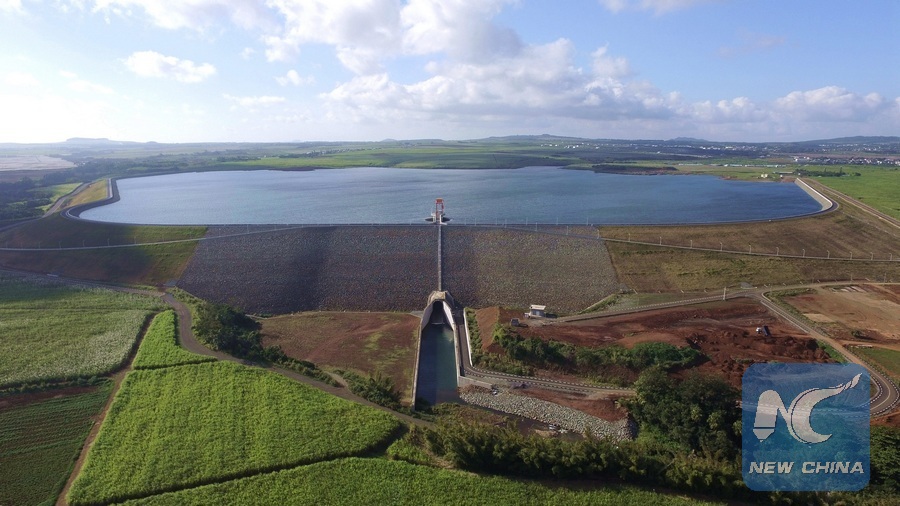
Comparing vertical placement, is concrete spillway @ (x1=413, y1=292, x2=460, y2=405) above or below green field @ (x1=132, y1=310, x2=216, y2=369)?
below

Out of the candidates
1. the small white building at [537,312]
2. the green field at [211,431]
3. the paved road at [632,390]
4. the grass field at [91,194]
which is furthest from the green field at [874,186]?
the grass field at [91,194]

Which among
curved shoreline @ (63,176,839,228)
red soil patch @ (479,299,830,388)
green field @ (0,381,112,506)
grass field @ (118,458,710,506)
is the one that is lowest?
grass field @ (118,458,710,506)

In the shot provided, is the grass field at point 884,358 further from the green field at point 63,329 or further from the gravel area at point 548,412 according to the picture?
the green field at point 63,329

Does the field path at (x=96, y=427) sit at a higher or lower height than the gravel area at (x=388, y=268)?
lower

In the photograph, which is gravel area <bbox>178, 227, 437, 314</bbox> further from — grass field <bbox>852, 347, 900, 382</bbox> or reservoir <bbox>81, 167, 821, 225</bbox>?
grass field <bbox>852, 347, 900, 382</bbox>

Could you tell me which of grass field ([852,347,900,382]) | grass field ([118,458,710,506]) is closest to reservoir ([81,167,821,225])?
grass field ([852,347,900,382])

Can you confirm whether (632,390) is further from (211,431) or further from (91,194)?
(91,194)
